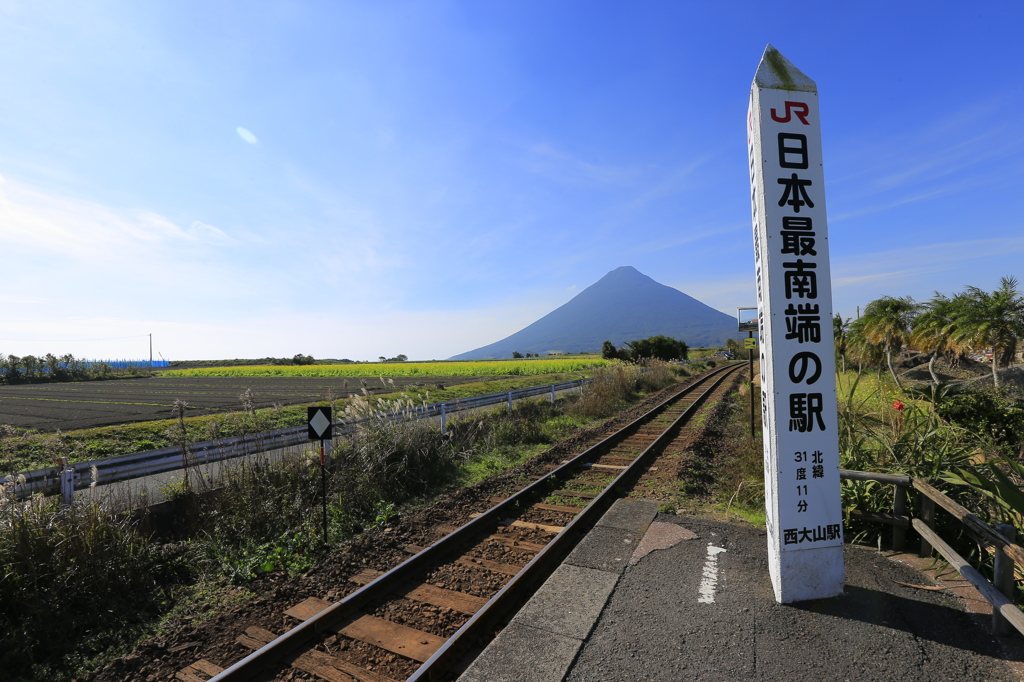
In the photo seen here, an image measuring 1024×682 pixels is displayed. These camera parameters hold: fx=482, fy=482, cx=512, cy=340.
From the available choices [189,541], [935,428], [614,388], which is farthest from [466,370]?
[935,428]

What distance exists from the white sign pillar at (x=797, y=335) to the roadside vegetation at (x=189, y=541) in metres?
4.93

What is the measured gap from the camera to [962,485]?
4648 millimetres

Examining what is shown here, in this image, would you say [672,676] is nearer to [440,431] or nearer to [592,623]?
[592,623]

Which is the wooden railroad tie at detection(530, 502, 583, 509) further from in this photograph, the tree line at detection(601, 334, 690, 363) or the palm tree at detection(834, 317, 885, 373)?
the tree line at detection(601, 334, 690, 363)

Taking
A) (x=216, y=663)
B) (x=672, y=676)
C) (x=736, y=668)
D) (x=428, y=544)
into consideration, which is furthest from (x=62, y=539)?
(x=736, y=668)

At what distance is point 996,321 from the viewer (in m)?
8.04

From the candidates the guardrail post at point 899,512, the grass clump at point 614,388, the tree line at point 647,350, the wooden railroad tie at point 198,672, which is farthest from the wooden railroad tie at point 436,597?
the tree line at point 647,350

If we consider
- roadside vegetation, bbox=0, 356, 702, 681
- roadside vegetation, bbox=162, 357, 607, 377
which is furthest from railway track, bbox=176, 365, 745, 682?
roadside vegetation, bbox=162, 357, 607, 377

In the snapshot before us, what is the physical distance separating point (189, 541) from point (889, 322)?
13.8m

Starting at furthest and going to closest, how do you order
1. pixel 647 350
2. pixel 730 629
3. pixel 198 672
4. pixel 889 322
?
pixel 647 350
pixel 889 322
pixel 730 629
pixel 198 672

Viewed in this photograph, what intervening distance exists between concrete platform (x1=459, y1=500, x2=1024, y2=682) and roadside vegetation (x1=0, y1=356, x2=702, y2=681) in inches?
118

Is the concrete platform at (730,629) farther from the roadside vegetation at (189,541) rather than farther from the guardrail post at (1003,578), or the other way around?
the roadside vegetation at (189,541)

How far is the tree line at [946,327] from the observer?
8.04 m

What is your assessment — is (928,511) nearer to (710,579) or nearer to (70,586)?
(710,579)
